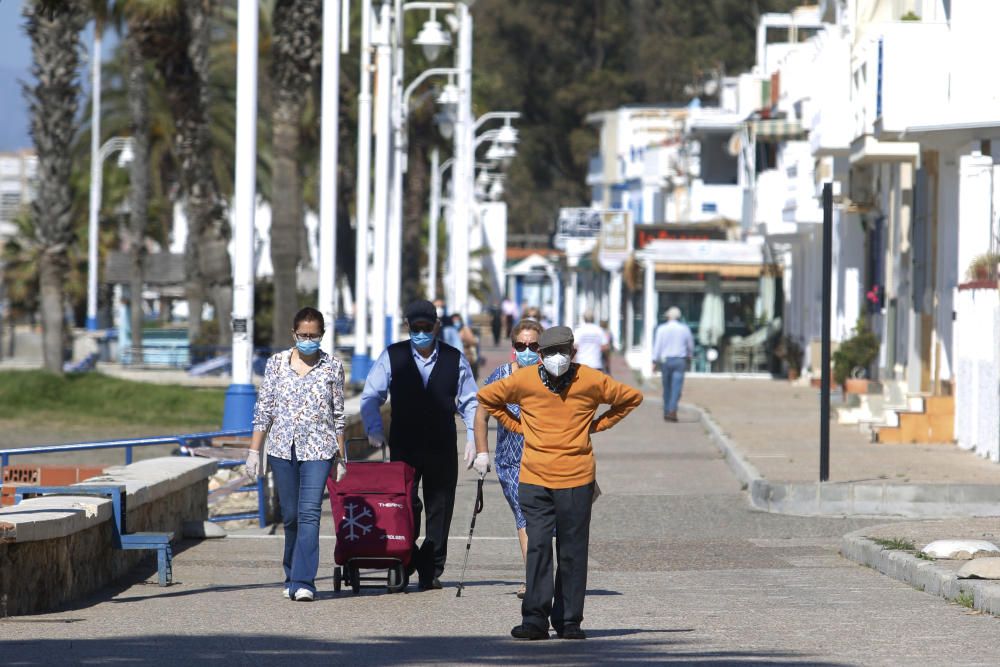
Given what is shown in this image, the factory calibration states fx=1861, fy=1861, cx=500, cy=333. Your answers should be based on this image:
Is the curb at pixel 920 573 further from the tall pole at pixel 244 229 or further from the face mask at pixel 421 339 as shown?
the tall pole at pixel 244 229

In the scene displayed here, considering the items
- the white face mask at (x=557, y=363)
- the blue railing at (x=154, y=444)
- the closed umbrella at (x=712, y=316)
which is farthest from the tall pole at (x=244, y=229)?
the closed umbrella at (x=712, y=316)

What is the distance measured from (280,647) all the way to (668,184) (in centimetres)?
6142

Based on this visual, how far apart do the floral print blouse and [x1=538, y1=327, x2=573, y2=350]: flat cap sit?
220 centimetres

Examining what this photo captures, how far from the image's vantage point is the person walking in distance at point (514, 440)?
10.9 metres

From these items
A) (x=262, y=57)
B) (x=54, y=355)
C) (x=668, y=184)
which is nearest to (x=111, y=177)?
(x=668, y=184)

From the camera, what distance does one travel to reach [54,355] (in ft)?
121

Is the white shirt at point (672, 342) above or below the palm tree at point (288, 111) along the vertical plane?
below

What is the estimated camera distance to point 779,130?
4284cm

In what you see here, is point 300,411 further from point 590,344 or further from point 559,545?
point 590,344

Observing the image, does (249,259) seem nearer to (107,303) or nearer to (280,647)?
(280,647)

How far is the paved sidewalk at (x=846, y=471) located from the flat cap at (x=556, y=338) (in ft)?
28.0

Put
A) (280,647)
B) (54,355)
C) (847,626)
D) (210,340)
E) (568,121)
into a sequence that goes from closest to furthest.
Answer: (280,647) < (847,626) < (54,355) < (210,340) < (568,121)

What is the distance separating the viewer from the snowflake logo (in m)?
11.3

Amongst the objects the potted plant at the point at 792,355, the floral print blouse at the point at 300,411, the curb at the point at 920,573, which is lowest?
the potted plant at the point at 792,355
